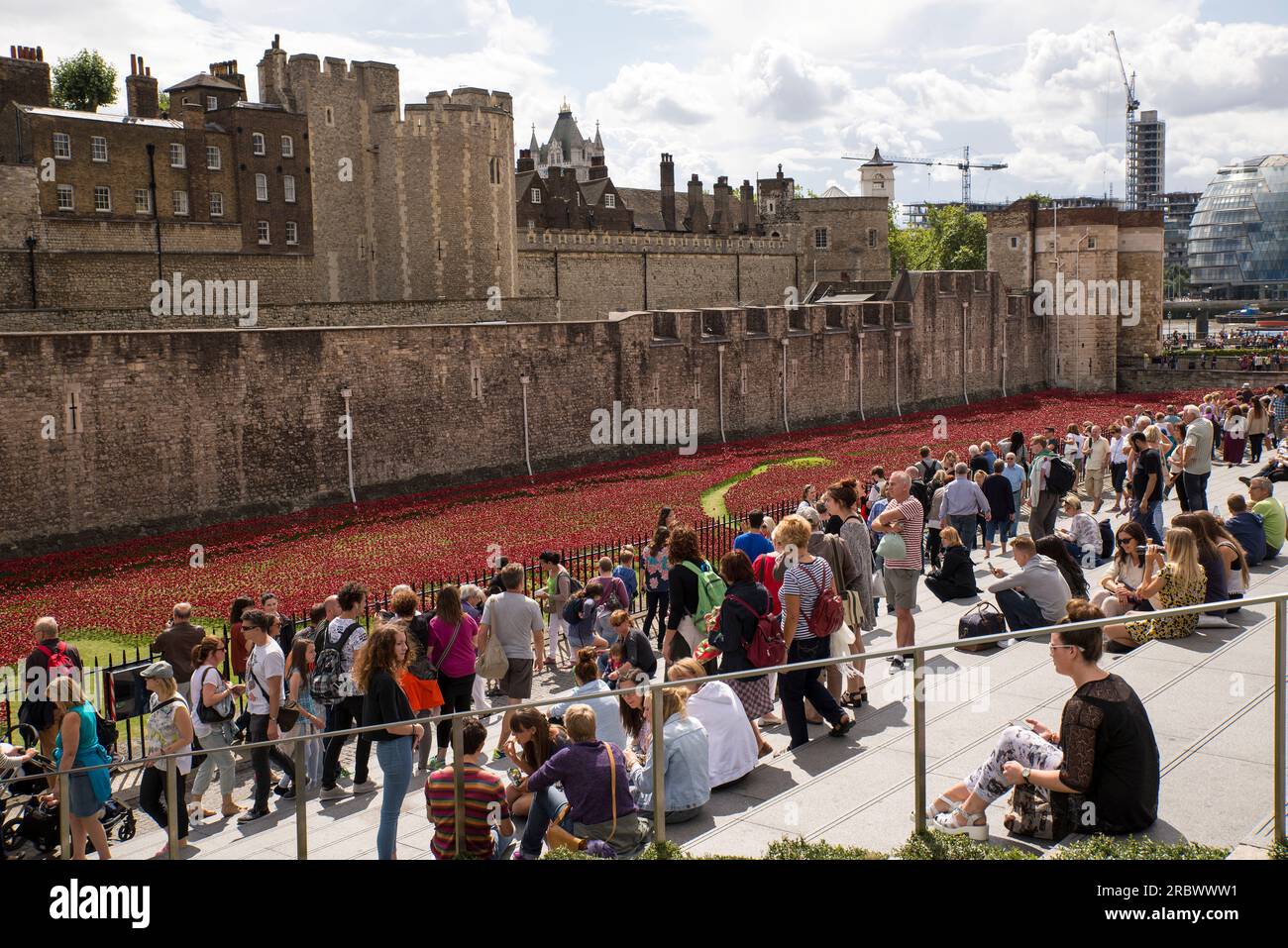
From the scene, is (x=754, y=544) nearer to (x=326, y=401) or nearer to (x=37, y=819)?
(x=37, y=819)

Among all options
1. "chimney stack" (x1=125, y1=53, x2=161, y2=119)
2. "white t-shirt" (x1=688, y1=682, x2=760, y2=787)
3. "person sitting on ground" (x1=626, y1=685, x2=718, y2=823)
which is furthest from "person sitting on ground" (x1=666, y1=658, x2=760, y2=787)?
"chimney stack" (x1=125, y1=53, x2=161, y2=119)

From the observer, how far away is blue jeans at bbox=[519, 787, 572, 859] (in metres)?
6.39

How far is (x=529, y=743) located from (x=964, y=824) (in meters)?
2.37

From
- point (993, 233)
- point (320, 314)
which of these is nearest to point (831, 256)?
point (993, 233)

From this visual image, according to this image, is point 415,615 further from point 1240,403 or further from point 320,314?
point 320,314

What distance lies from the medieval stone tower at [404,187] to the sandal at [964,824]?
1428 inches

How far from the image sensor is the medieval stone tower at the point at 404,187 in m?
39.8

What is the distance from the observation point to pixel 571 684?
11484 millimetres

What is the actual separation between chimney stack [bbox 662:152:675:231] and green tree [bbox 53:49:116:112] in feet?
100

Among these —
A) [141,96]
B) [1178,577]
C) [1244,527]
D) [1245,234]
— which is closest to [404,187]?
[141,96]

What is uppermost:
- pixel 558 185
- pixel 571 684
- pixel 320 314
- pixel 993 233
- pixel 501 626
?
pixel 558 185

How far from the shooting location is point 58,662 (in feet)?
29.5

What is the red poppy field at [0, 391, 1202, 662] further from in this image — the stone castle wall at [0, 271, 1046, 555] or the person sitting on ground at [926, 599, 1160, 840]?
the person sitting on ground at [926, 599, 1160, 840]

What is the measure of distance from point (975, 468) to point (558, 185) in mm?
53853
